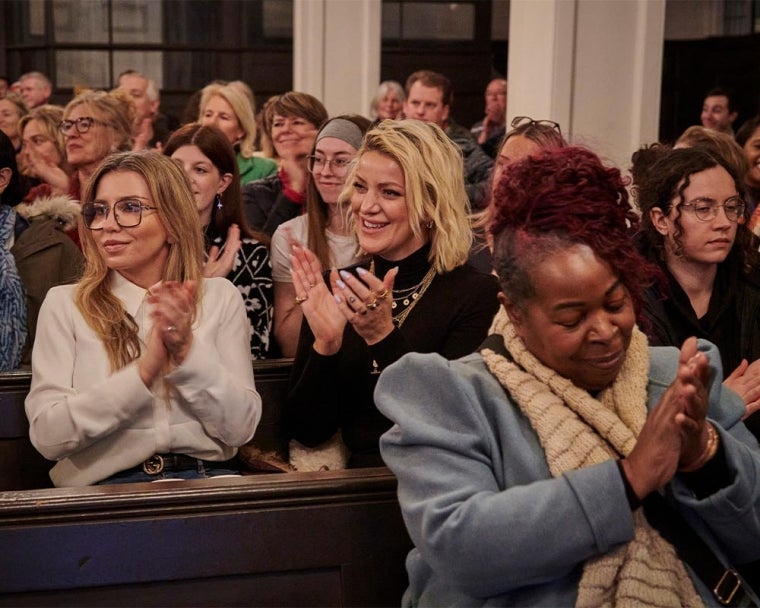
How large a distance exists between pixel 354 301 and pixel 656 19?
3.49 m

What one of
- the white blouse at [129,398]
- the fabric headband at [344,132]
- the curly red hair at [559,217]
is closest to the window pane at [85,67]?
the fabric headband at [344,132]

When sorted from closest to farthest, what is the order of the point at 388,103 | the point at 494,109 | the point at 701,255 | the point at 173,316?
the point at 173,316 → the point at 701,255 → the point at 388,103 → the point at 494,109

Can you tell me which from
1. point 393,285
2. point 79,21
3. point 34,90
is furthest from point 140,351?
point 79,21

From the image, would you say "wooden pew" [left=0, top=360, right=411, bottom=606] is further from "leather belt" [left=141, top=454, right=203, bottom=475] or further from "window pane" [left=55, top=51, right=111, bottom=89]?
"window pane" [left=55, top=51, right=111, bottom=89]

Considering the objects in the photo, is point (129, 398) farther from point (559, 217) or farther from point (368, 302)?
point (559, 217)

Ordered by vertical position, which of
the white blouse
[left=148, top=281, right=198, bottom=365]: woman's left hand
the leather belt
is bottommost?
the leather belt

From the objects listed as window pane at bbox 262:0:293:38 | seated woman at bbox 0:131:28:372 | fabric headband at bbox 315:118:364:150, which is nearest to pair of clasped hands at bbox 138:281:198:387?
seated woman at bbox 0:131:28:372

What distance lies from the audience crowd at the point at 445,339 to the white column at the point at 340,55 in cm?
413

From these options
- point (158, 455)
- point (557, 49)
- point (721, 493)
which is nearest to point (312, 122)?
point (557, 49)

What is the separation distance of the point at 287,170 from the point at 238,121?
A: 146cm

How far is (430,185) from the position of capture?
120 inches

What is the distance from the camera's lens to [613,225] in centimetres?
195

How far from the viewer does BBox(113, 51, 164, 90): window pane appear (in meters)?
12.9

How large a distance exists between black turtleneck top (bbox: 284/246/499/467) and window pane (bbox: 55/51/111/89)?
10648 millimetres
